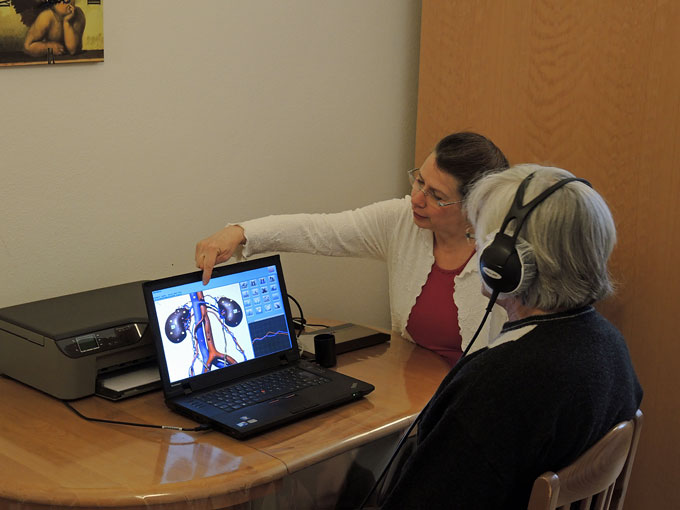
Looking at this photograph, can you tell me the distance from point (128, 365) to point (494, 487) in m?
0.87

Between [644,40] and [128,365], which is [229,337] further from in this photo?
[644,40]

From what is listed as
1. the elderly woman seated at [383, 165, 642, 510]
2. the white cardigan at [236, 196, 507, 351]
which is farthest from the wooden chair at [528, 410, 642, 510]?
the white cardigan at [236, 196, 507, 351]

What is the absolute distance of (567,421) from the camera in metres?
1.13

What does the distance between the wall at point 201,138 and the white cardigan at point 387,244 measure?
31cm

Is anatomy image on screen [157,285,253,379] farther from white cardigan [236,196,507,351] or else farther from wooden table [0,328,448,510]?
white cardigan [236,196,507,351]

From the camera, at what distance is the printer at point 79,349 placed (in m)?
1.57

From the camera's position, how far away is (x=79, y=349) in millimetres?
1573

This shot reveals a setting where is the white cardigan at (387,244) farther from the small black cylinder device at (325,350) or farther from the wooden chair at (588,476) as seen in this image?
the wooden chair at (588,476)

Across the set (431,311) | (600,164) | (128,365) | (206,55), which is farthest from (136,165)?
(600,164)

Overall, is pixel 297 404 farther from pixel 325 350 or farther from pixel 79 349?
pixel 79 349

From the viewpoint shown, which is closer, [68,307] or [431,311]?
[68,307]

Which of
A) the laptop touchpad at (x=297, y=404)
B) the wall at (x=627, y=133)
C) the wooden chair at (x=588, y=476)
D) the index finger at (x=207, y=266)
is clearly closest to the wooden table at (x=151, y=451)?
the laptop touchpad at (x=297, y=404)

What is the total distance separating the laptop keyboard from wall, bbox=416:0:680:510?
835 mm

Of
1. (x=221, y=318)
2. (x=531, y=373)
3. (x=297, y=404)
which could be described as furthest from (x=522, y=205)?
(x=221, y=318)
